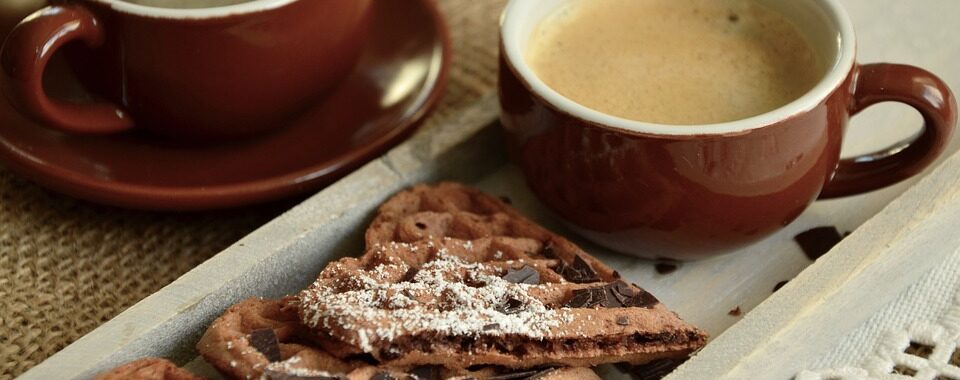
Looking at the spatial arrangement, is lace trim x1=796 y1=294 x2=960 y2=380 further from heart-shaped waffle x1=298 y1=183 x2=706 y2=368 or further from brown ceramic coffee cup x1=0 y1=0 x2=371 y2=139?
brown ceramic coffee cup x1=0 y1=0 x2=371 y2=139

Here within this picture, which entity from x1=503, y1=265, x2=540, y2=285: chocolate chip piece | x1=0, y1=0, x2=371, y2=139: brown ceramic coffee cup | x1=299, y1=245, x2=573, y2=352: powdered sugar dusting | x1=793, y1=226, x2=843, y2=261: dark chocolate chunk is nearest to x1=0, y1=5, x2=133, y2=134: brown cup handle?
x1=0, y1=0, x2=371, y2=139: brown ceramic coffee cup

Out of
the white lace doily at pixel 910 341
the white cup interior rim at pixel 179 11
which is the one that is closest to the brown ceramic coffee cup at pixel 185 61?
the white cup interior rim at pixel 179 11

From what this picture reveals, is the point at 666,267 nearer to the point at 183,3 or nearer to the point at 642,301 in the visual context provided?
A: the point at 642,301

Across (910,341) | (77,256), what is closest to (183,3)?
(77,256)

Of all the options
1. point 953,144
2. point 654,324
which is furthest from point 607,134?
point 953,144

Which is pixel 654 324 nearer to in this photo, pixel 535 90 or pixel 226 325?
pixel 535 90

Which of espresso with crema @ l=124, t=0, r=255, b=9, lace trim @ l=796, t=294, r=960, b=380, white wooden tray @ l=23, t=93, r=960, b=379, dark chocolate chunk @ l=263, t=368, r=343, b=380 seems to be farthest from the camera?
espresso with crema @ l=124, t=0, r=255, b=9

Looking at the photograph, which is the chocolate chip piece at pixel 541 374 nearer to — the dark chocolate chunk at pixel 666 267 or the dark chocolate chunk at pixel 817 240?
the dark chocolate chunk at pixel 666 267
